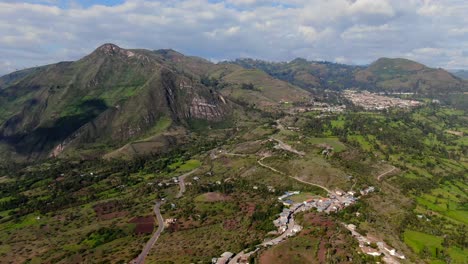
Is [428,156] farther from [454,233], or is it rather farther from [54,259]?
[54,259]

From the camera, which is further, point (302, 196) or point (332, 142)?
point (332, 142)

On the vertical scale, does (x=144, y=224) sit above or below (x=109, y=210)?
above

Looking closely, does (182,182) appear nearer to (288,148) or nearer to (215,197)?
(215,197)

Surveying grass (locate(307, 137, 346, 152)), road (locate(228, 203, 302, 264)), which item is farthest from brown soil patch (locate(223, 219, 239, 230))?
grass (locate(307, 137, 346, 152))

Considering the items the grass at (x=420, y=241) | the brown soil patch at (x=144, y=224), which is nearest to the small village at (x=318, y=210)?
the grass at (x=420, y=241)

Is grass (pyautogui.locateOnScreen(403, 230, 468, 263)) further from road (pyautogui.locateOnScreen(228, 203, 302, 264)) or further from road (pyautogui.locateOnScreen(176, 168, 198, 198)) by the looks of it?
road (pyautogui.locateOnScreen(176, 168, 198, 198))

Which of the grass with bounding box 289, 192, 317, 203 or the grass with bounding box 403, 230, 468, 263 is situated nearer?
the grass with bounding box 403, 230, 468, 263

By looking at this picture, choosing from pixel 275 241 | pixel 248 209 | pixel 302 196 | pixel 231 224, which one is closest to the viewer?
pixel 275 241

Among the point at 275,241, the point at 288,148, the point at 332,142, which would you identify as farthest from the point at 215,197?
the point at 332,142

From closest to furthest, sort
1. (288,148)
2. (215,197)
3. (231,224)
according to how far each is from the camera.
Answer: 1. (231,224)
2. (215,197)
3. (288,148)
